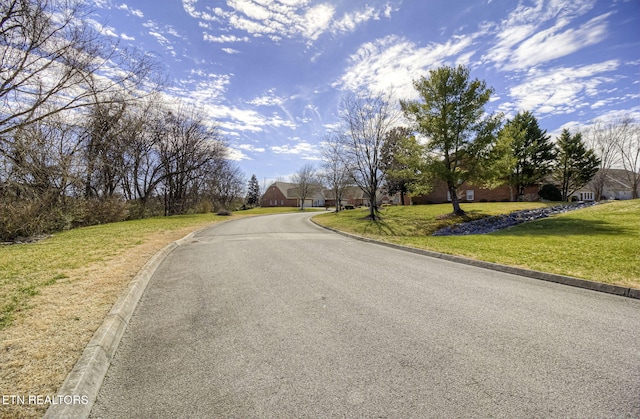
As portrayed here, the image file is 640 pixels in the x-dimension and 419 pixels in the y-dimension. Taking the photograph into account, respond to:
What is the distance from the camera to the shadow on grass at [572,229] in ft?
42.9

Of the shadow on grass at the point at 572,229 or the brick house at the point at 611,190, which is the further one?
the brick house at the point at 611,190

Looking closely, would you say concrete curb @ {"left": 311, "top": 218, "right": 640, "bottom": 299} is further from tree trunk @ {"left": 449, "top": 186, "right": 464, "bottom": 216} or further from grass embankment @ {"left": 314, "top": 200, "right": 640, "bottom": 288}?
tree trunk @ {"left": 449, "top": 186, "right": 464, "bottom": 216}

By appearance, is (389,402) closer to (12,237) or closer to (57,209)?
(12,237)

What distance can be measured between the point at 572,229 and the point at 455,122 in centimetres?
1117

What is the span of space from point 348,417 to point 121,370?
97.2 inches

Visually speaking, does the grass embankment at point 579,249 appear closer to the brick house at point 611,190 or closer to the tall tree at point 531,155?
the tall tree at point 531,155

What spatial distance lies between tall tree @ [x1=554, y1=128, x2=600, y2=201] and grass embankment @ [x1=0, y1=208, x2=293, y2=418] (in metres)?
47.4

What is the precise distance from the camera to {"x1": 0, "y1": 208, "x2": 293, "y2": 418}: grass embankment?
2637mm

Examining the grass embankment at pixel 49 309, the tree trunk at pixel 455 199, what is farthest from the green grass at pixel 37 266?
the tree trunk at pixel 455 199

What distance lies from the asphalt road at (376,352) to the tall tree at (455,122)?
18.4 metres

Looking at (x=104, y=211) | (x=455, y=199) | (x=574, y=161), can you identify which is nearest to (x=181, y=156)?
(x=104, y=211)

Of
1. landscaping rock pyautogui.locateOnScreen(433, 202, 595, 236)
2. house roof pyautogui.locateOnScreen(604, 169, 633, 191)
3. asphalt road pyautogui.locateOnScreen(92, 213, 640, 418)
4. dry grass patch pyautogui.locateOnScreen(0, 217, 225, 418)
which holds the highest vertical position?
house roof pyautogui.locateOnScreen(604, 169, 633, 191)

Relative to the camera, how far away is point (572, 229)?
1482 cm

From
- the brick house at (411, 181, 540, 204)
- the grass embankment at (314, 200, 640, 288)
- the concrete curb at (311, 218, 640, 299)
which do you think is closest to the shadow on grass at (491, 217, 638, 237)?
the grass embankment at (314, 200, 640, 288)
